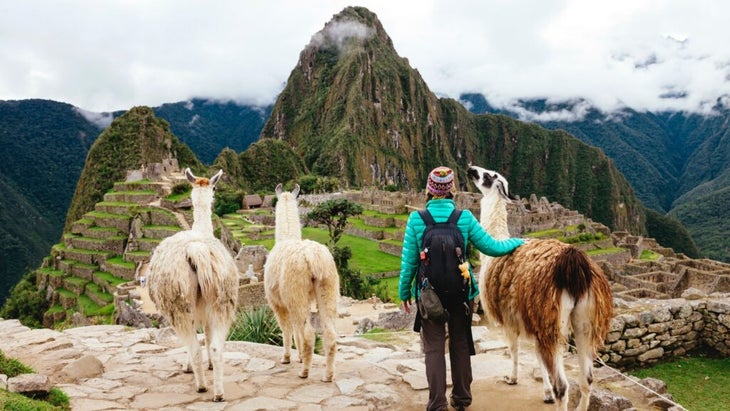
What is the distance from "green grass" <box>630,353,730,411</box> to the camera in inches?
225

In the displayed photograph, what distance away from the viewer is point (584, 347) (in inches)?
147

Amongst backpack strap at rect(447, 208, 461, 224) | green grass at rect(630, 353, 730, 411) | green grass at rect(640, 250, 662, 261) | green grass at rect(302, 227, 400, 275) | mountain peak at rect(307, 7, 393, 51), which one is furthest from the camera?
mountain peak at rect(307, 7, 393, 51)

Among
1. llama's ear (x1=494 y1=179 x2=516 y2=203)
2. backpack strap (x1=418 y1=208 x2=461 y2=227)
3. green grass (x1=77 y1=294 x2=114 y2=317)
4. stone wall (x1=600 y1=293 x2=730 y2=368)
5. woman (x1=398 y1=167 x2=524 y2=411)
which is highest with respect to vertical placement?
llama's ear (x1=494 y1=179 x2=516 y2=203)

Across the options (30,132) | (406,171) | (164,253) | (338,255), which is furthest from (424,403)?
(406,171)

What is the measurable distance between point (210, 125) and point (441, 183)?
15635cm

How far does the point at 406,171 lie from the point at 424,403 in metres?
158

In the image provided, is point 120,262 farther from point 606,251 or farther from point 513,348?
point 513,348

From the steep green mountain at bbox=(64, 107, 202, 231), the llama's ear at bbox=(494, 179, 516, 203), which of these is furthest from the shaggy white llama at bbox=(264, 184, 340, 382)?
the steep green mountain at bbox=(64, 107, 202, 231)

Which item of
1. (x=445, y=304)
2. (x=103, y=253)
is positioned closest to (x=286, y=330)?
(x=445, y=304)

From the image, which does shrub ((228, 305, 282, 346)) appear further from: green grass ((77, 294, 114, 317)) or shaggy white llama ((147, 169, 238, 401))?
green grass ((77, 294, 114, 317))

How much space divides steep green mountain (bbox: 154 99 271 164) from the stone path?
129 metres

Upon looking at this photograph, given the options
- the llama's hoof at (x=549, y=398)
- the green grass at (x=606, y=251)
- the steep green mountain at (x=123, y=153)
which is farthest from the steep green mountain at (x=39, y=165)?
the llama's hoof at (x=549, y=398)

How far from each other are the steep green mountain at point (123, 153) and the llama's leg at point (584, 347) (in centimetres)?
7457

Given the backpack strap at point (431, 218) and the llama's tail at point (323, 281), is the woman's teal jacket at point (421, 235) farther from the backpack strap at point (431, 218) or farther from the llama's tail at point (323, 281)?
the llama's tail at point (323, 281)
